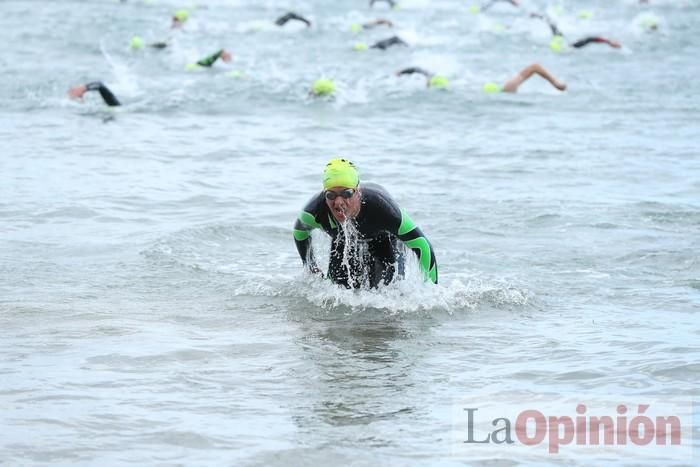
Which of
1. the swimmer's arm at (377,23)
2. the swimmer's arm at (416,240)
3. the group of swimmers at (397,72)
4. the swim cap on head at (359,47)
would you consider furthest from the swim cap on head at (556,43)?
the swimmer's arm at (416,240)

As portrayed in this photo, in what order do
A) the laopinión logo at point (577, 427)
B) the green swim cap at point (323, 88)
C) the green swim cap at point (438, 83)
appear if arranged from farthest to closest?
the green swim cap at point (438, 83)
the green swim cap at point (323, 88)
the laopinión logo at point (577, 427)

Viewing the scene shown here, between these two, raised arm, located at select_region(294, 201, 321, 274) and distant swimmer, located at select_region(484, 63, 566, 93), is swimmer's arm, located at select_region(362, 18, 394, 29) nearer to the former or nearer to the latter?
distant swimmer, located at select_region(484, 63, 566, 93)

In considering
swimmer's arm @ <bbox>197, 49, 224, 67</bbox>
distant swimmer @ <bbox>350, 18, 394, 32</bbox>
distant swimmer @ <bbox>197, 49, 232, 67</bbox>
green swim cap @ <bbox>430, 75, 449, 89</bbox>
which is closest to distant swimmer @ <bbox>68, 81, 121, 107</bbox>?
distant swimmer @ <bbox>197, 49, 232, 67</bbox>

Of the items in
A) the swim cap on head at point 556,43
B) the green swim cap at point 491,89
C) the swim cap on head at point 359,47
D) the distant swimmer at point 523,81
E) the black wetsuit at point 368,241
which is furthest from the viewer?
the swim cap on head at point 556,43

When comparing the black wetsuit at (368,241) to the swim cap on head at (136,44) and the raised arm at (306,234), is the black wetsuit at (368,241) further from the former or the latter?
the swim cap on head at (136,44)

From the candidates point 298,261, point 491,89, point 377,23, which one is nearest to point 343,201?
point 298,261

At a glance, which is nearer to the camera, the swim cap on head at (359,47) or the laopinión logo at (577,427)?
the laopinión logo at (577,427)

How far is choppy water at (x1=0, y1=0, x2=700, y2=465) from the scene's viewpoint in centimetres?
653

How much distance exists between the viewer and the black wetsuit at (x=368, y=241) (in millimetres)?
8258

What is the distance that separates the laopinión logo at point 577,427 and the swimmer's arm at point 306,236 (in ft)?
7.44

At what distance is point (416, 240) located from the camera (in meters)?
8.40

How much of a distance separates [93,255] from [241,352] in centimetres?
342

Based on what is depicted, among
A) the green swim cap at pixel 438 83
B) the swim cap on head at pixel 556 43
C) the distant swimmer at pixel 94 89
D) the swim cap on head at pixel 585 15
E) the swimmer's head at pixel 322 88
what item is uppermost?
the swim cap on head at pixel 585 15

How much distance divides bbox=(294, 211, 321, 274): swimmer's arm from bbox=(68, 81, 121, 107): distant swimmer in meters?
8.06
